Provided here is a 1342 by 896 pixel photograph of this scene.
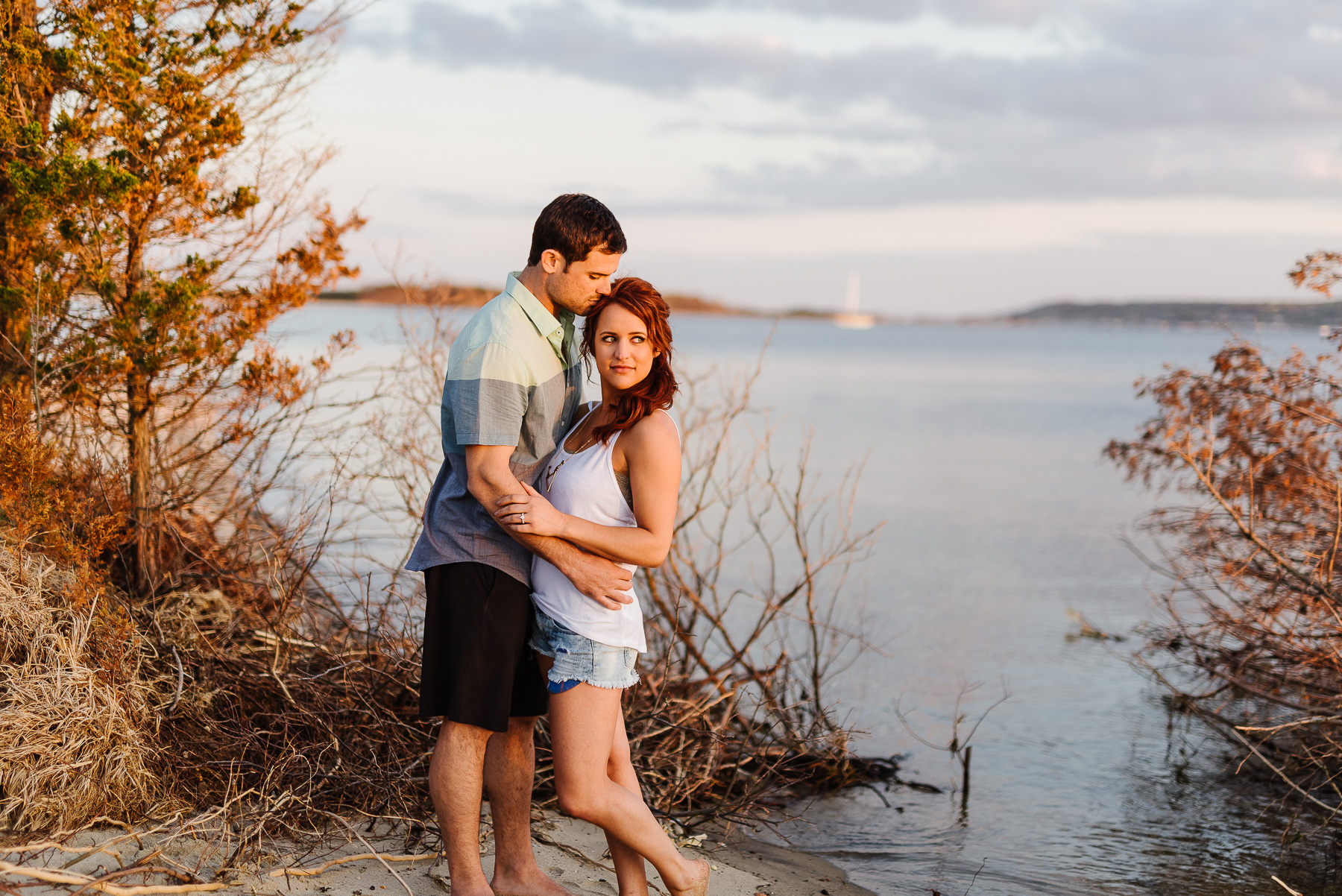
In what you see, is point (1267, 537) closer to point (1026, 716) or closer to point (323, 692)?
point (1026, 716)

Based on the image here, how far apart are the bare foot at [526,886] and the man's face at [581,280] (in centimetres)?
195

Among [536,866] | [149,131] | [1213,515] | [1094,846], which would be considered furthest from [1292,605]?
[149,131]

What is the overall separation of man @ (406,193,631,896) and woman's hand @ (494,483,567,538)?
0.03m

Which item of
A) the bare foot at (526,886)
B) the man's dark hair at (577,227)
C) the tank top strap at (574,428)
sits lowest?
the bare foot at (526,886)

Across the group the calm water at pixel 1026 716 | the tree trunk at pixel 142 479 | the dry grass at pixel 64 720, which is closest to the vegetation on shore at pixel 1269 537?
the calm water at pixel 1026 716

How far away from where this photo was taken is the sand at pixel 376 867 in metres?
3.55

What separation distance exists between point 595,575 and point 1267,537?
17.1 ft

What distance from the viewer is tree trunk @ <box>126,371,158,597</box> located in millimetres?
5305

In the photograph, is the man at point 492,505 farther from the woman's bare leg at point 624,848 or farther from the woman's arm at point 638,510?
the woman's bare leg at point 624,848

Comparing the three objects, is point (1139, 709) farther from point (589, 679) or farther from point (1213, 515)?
point (589, 679)

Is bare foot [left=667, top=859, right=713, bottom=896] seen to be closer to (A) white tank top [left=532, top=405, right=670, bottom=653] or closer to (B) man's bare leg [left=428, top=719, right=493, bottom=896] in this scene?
(B) man's bare leg [left=428, top=719, right=493, bottom=896]

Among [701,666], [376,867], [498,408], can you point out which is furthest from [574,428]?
[701,666]

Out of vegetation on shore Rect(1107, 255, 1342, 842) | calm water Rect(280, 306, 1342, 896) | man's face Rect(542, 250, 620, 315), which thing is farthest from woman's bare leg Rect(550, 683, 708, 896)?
vegetation on shore Rect(1107, 255, 1342, 842)

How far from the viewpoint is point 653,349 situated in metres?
3.38
